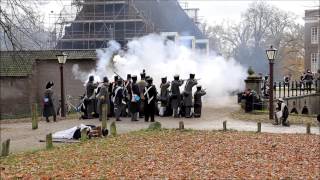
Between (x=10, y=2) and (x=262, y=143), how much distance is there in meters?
8.16

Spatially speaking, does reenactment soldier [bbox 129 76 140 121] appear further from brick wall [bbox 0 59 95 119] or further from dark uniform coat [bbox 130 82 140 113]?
brick wall [bbox 0 59 95 119]

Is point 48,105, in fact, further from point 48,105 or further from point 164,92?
point 164,92

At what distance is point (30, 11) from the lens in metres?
16.3

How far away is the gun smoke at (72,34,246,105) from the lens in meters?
31.4

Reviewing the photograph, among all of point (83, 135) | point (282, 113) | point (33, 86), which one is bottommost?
point (83, 135)

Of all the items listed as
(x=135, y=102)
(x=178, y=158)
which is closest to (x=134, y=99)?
(x=135, y=102)

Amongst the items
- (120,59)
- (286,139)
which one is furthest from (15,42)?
(120,59)

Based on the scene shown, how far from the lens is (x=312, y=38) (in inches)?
2655

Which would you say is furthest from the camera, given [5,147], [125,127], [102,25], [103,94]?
[102,25]

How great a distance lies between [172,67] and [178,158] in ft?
56.8

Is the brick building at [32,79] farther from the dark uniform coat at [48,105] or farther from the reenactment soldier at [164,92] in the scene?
the reenactment soldier at [164,92]

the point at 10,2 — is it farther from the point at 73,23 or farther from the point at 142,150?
the point at 73,23

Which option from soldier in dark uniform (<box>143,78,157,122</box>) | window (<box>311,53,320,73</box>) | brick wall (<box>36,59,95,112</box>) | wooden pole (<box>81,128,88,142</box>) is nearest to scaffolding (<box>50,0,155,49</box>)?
brick wall (<box>36,59,95,112</box>)

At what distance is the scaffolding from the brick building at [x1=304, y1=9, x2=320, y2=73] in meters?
21.9
